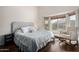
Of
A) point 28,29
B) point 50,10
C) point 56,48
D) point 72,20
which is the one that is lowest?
point 56,48

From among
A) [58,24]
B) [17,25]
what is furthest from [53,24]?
[17,25]

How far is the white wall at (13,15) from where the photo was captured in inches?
74.7

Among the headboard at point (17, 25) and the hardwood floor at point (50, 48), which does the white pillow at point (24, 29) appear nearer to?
the headboard at point (17, 25)

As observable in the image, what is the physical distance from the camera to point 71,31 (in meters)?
1.90

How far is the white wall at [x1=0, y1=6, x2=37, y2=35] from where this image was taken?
74.7 inches

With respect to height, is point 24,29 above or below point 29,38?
above

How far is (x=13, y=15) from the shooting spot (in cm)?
191

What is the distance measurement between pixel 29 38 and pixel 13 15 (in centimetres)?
47

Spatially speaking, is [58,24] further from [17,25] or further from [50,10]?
[17,25]

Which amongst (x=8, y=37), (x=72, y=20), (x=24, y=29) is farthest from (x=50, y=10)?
(x=8, y=37)

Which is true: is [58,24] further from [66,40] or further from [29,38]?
[29,38]

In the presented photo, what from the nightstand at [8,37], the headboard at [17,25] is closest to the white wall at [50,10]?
the headboard at [17,25]

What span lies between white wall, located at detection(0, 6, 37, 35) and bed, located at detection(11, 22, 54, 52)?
8cm
